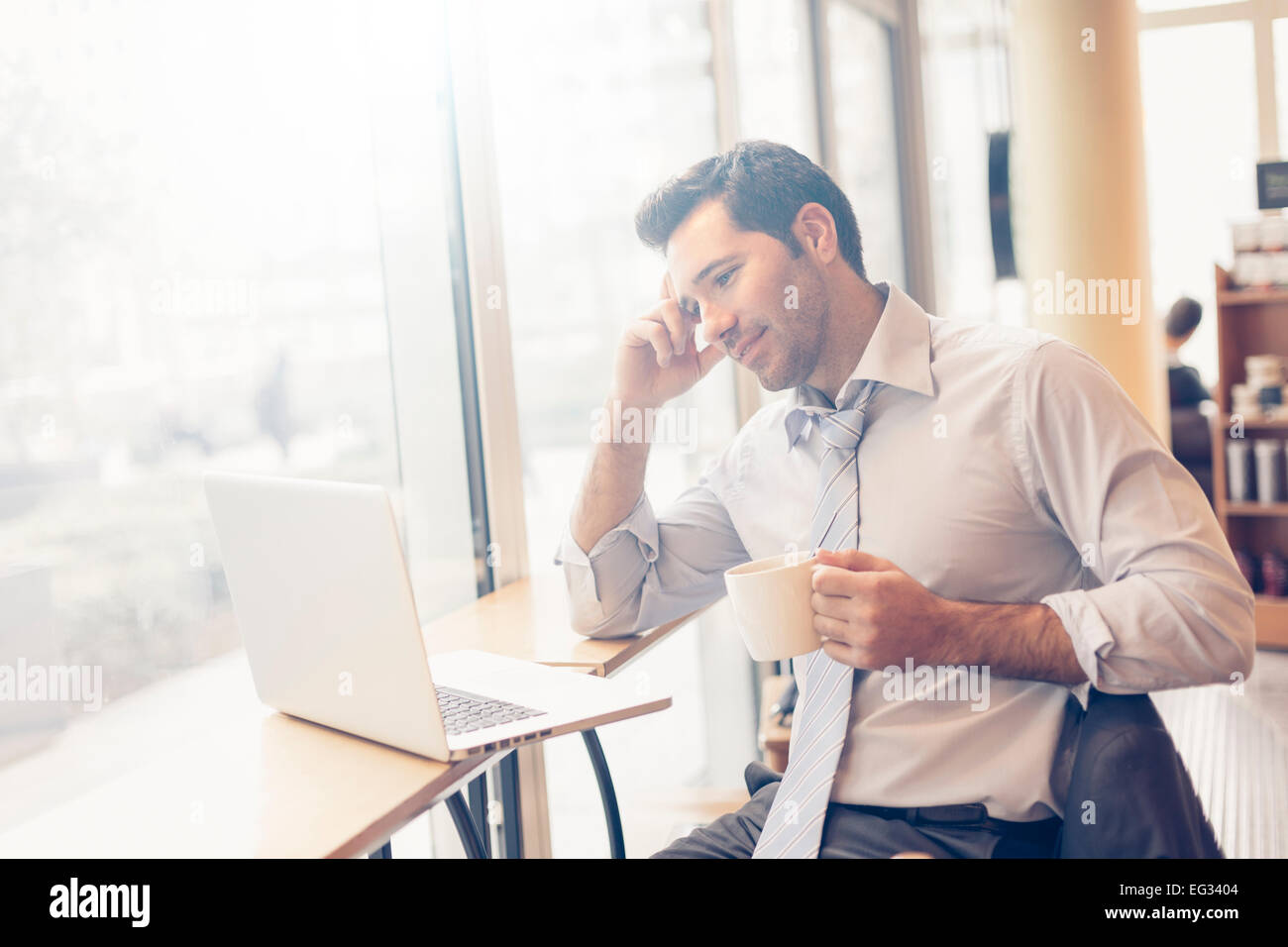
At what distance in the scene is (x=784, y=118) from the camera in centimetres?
359

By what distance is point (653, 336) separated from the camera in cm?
153

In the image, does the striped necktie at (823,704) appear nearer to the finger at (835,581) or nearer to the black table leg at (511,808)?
the finger at (835,581)

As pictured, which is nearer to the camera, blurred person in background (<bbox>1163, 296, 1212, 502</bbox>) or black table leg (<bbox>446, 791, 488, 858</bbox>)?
black table leg (<bbox>446, 791, 488, 858</bbox>)

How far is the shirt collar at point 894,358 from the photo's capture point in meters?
1.32

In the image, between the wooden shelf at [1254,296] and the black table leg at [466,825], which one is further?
the wooden shelf at [1254,296]

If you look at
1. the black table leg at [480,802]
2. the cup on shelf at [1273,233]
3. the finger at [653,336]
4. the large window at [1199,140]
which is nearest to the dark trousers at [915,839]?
the finger at [653,336]

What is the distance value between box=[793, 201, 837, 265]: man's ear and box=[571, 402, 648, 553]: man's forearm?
359mm

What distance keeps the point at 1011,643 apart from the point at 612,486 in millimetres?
606

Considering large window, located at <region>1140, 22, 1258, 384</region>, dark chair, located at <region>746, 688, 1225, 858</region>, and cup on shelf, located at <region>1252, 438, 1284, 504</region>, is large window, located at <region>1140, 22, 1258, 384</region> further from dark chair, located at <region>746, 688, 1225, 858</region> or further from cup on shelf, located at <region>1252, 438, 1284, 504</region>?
dark chair, located at <region>746, 688, 1225, 858</region>

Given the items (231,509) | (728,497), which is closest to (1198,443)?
(728,497)

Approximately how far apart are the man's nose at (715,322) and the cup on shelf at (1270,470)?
3342 mm

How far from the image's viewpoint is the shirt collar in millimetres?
1324

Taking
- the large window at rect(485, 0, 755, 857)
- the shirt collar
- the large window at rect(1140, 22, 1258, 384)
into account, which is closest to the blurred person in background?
the large window at rect(1140, 22, 1258, 384)
